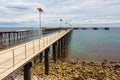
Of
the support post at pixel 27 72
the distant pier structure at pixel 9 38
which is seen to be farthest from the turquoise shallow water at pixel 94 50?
the support post at pixel 27 72

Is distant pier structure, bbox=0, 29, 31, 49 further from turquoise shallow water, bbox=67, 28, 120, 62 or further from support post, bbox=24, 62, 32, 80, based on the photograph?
support post, bbox=24, 62, 32, 80

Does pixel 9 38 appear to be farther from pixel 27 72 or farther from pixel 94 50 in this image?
pixel 27 72

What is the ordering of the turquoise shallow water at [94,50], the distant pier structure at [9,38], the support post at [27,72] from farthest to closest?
the turquoise shallow water at [94,50] → the distant pier structure at [9,38] → the support post at [27,72]

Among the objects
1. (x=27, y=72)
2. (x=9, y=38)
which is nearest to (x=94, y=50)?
(x=9, y=38)

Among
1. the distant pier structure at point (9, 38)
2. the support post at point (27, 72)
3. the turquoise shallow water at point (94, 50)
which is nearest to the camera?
the support post at point (27, 72)

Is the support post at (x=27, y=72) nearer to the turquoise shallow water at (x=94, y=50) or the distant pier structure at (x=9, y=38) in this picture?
the distant pier structure at (x=9, y=38)

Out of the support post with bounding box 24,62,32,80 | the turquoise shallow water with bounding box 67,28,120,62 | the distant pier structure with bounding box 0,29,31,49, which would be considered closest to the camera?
the support post with bounding box 24,62,32,80

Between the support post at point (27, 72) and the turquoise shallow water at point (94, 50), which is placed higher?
the support post at point (27, 72)

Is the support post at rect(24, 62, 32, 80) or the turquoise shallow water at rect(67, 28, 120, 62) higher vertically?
the support post at rect(24, 62, 32, 80)

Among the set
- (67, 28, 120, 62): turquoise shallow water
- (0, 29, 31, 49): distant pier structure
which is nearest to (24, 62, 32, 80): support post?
(0, 29, 31, 49): distant pier structure

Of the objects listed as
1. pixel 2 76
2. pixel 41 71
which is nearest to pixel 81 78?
pixel 41 71

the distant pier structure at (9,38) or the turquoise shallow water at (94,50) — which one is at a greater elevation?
the distant pier structure at (9,38)

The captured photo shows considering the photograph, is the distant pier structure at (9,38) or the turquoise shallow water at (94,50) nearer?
the distant pier structure at (9,38)

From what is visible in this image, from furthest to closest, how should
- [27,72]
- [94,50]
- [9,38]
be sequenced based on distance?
1. [94,50]
2. [9,38]
3. [27,72]
